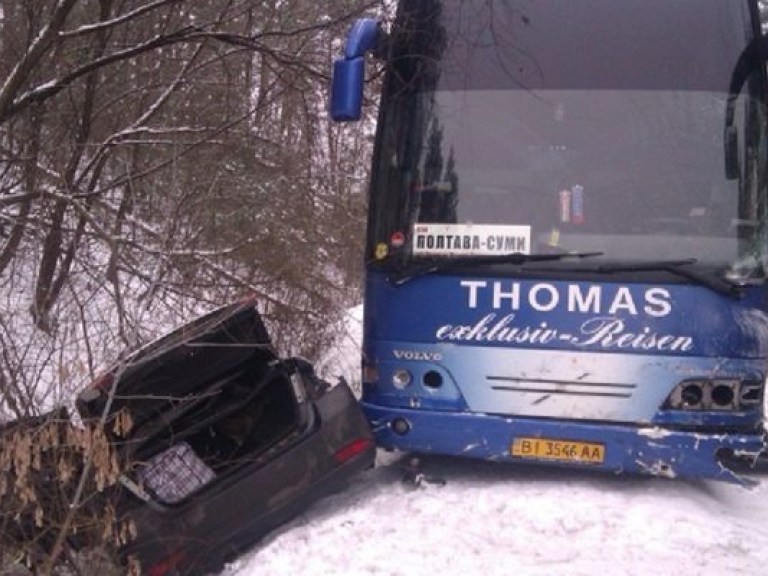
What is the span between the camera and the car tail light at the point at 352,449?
18.5 ft

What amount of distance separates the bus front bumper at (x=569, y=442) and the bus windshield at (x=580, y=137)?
3.15 feet

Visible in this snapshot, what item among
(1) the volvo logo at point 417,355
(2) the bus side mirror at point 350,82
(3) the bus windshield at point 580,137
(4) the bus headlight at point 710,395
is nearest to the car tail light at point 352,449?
(1) the volvo logo at point 417,355

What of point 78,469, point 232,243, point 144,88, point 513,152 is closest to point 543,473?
point 513,152

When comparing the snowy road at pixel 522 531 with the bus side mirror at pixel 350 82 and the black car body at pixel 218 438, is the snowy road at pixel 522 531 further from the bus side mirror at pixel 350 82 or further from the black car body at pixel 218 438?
the bus side mirror at pixel 350 82

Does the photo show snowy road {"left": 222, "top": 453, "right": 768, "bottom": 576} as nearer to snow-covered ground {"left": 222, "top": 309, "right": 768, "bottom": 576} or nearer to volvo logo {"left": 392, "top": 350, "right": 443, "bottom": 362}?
snow-covered ground {"left": 222, "top": 309, "right": 768, "bottom": 576}

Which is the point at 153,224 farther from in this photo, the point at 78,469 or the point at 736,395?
the point at 736,395

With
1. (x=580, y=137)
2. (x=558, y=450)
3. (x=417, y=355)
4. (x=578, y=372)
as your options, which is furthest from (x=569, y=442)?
(x=580, y=137)

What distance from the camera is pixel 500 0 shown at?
6.09 m

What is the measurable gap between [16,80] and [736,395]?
530 centimetres

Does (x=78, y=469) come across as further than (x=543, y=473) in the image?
No

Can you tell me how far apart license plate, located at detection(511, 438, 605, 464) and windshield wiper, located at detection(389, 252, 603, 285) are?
3.45ft

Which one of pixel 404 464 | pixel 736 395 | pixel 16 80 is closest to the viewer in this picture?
pixel 736 395

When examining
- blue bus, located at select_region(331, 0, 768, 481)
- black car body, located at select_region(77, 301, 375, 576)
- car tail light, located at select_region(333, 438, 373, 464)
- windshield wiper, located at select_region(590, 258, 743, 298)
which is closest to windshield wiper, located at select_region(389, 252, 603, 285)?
blue bus, located at select_region(331, 0, 768, 481)

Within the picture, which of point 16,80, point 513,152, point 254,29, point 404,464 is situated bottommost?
point 404,464
